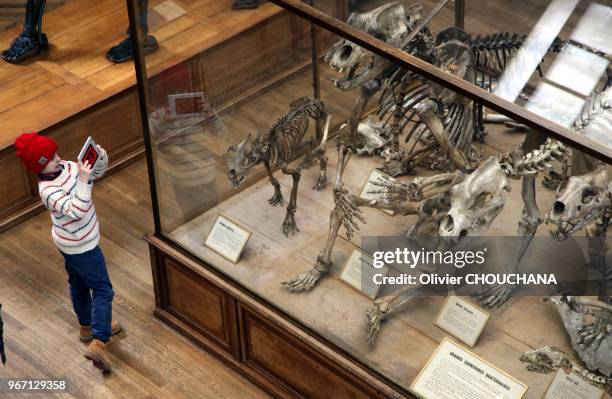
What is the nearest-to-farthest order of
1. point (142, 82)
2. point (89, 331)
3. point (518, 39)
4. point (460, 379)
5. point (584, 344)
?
point (584, 344) < point (460, 379) < point (518, 39) < point (142, 82) < point (89, 331)

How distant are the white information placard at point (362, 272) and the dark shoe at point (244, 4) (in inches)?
45.3

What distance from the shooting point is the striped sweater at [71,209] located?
5203mm

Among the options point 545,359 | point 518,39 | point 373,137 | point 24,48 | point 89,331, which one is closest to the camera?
point 545,359

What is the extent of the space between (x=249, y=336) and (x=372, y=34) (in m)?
1.69

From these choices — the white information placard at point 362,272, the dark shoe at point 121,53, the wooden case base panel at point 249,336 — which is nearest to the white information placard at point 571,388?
the wooden case base panel at point 249,336

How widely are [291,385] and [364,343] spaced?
683 millimetres

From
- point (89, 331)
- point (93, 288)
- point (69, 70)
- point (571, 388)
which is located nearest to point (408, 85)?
point (571, 388)

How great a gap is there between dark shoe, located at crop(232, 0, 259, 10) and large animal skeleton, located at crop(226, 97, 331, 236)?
49 cm

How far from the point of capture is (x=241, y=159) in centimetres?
535

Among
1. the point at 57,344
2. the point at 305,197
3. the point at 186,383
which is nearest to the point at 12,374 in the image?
the point at 57,344

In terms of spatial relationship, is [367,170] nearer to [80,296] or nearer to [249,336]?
[249,336]

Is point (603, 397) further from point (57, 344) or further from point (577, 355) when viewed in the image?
point (57, 344)

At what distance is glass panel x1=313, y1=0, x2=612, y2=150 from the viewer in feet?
15.0

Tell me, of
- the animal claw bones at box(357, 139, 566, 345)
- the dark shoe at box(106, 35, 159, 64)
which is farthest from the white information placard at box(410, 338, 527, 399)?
the dark shoe at box(106, 35, 159, 64)
